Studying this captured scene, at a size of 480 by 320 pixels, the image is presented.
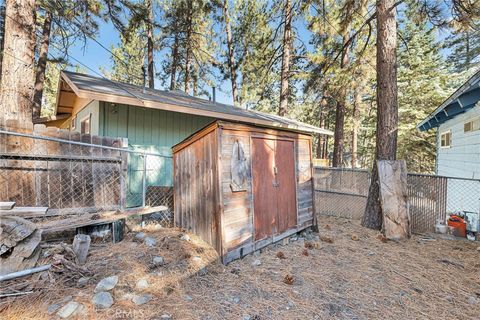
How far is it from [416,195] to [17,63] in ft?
26.5

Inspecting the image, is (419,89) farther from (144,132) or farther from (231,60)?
(144,132)

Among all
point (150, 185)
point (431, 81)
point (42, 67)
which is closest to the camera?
point (150, 185)

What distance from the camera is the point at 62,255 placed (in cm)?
250

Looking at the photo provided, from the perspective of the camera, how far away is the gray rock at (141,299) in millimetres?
2164

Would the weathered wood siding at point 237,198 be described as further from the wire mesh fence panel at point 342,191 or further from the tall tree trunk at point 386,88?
the wire mesh fence panel at point 342,191

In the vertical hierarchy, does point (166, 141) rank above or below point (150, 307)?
above

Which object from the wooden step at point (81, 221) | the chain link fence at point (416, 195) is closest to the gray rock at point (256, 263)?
the wooden step at point (81, 221)

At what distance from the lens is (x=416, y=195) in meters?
4.87

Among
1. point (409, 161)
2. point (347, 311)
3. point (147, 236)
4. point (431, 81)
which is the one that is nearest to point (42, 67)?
point (147, 236)

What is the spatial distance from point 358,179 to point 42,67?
11.5 metres

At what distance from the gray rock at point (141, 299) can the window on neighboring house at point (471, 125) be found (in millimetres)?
7413

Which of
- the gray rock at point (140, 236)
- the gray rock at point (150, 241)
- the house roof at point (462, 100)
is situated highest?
the house roof at point (462, 100)

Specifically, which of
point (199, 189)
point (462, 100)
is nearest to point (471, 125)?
point (462, 100)

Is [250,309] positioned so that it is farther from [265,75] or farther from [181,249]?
[265,75]
